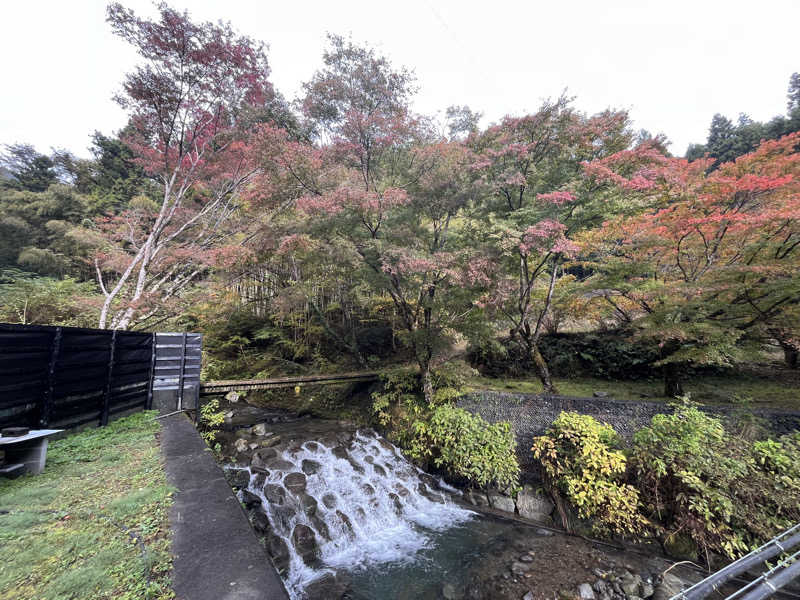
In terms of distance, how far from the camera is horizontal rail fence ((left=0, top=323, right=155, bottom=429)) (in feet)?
9.93

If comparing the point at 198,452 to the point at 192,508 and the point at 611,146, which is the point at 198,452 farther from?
the point at 611,146

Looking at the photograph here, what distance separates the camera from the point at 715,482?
3.37 metres

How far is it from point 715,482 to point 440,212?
5.47 metres

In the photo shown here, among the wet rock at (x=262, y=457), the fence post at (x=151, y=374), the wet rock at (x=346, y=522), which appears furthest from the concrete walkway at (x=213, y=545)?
the fence post at (x=151, y=374)

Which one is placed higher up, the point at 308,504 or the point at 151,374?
the point at 151,374

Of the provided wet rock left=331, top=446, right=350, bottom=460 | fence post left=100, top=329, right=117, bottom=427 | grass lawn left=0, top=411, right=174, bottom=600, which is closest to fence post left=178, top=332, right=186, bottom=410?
fence post left=100, top=329, right=117, bottom=427

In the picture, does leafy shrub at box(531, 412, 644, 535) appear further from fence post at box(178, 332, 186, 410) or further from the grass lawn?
fence post at box(178, 332, 186, 410)

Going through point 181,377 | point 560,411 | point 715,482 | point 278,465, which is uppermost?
point 181,377

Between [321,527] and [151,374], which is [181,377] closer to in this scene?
[151,374]

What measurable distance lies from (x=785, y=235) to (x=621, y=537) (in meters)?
5.03

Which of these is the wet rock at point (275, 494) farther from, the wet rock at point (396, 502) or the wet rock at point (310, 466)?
the wet rock at point (396, 502)

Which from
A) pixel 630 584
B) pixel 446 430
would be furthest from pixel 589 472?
pixel 446 430

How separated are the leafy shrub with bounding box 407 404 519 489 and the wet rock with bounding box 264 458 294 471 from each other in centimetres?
212

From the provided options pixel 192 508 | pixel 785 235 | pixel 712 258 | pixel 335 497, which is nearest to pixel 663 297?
pixel 712 258
